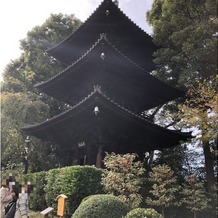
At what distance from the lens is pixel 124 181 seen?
10.8 metres

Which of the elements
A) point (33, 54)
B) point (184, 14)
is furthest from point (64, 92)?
point (33, 54)

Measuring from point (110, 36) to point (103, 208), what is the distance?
45.6 ft

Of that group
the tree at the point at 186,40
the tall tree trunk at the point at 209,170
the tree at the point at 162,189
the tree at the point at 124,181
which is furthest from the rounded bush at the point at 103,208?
the tall tree trunk at the point at 209,170

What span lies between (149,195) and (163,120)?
526 inches

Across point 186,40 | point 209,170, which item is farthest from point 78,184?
point 186,40

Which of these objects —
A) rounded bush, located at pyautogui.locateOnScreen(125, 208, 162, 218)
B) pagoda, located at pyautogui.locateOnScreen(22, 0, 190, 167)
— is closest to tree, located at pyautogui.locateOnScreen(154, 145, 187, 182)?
pagoda, located at pyautogui.locateOnScreen(22, 0, 190, 167)

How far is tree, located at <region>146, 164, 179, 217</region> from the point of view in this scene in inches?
448

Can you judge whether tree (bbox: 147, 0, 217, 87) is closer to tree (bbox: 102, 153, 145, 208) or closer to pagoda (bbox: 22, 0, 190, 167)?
pagoda (bbox: 22, 0, 190, 167)

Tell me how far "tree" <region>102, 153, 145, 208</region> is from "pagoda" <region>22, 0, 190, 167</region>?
259cm

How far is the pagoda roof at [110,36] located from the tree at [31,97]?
13.7 feet

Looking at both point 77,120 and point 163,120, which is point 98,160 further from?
point 163,120

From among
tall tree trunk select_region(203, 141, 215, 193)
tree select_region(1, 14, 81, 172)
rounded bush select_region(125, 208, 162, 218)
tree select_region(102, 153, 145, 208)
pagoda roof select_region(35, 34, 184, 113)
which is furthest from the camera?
tree select_region(1, 14, 81, 172)

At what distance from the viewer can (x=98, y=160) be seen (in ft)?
46.5

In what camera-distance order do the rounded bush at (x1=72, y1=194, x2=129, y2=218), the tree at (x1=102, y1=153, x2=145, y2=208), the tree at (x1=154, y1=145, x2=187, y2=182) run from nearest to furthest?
the rounded bush at (x1=72, y1=194, x2=129, y2=218) < the tree at (x1=102, y1=153, x2=145, y2=208) < the tree at (x1=154, y1=145, x2=187, y2=182)
